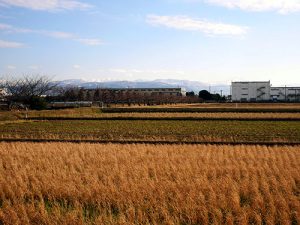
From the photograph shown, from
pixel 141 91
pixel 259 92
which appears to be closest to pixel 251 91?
pixel 259 92

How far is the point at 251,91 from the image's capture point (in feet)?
403

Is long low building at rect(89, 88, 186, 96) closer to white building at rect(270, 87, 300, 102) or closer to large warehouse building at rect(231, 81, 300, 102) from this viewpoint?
large warehouse building at rect(231, 81, 300, 102)

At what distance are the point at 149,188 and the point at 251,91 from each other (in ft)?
385

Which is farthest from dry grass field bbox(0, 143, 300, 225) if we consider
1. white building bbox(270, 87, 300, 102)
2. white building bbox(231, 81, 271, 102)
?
white building bbox(270, 87, 300, 102)

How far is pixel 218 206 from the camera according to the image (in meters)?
7.89

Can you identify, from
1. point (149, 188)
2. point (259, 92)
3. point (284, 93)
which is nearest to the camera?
point (149, 188)

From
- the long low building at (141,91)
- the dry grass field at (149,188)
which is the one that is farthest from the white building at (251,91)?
the dry grass field at (149,188)

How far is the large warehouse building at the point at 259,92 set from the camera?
399 ft

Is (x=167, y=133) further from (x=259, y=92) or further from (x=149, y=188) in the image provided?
(x=259, y=92)

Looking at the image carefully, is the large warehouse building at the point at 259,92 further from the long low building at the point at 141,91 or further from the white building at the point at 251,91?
the long low building at the point at 141,91

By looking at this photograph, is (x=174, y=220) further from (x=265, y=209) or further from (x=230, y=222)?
(x=265, y=209)

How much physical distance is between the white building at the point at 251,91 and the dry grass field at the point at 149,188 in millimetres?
110425

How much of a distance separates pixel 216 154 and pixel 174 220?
795 centimetres

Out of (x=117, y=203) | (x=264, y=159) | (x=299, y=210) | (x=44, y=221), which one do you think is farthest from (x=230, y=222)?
(x=264, y=159)
